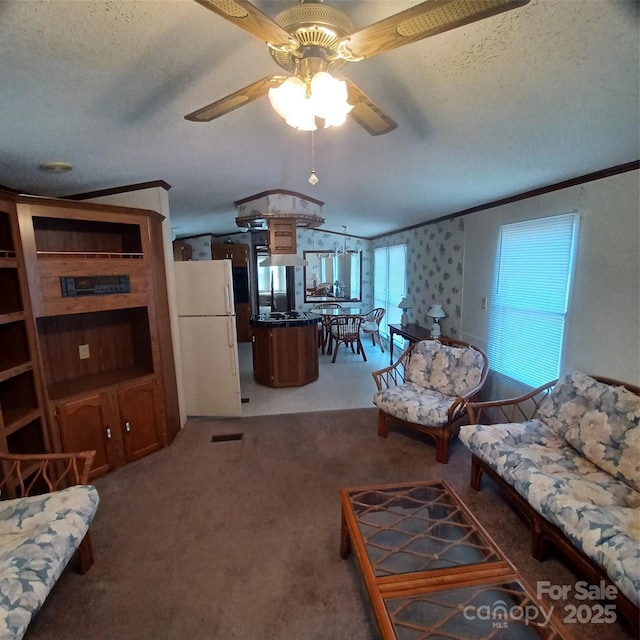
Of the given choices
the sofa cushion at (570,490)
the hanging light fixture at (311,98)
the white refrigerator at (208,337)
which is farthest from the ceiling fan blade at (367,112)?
the white refrigerator at (208,337)

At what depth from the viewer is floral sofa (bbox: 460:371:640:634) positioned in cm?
144

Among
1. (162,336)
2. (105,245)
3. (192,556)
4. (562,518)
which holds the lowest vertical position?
(192,556)

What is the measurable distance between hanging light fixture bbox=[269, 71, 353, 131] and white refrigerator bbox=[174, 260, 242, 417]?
2427 millimetres

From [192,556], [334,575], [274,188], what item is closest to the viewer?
[334,575]

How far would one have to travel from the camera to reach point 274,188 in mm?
3930

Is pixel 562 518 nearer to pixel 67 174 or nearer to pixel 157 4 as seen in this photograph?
pixel 157 4

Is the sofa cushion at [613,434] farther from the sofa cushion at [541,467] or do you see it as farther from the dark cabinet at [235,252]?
the dark cabinet at [235,252]

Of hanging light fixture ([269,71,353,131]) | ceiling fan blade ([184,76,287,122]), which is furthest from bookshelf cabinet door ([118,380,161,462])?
hanging light fixture ([269,71,353,131])

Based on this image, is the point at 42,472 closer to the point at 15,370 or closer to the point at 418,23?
the point at 15,370

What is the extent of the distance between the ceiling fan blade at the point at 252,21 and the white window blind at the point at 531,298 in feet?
8.31

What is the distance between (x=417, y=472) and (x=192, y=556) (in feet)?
5.44

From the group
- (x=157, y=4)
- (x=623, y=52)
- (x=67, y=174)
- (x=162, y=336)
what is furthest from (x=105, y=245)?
(x=623, y=52)

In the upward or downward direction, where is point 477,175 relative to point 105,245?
upward

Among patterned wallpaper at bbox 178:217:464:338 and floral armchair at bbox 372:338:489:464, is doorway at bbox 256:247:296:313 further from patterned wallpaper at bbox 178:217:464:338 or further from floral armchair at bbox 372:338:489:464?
floral armchair at bbox 372:338:489:464
